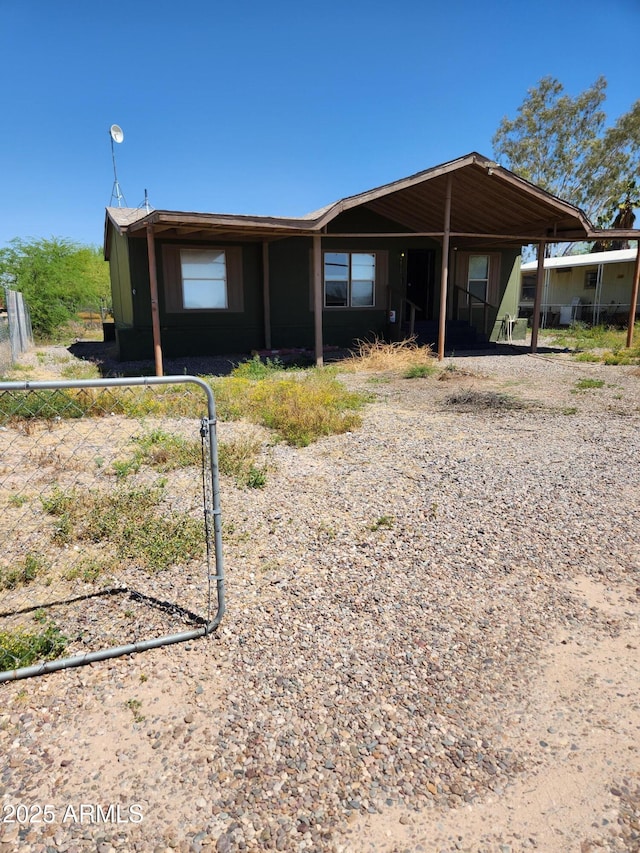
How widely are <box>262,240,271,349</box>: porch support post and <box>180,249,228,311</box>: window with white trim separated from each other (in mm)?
1034

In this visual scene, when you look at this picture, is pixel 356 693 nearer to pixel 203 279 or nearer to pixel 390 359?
pixel 390 359

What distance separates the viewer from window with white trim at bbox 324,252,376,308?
15586 millimetres

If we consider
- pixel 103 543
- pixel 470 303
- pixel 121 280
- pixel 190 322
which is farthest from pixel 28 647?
pixel 470 303

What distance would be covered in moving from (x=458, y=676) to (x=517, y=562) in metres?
1.28

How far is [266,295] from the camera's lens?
48.2 feet

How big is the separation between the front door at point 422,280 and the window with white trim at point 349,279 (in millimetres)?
1687

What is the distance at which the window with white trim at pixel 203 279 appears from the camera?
1370cm

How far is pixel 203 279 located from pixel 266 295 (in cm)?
168

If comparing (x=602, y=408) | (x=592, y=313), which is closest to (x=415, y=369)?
(x=602, y=408)

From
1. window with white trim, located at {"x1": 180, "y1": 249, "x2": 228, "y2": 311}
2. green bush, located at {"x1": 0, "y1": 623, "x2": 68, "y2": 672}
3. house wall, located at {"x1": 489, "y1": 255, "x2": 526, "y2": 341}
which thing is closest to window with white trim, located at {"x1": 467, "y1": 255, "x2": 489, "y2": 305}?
house wall, located at {"x1": 489, "y1": 255, "x2": 526, "y2": 341}

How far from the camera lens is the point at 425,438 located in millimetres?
6809

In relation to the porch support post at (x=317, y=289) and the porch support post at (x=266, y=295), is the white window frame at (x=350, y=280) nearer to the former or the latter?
the porch support post at (x=266, y=295)

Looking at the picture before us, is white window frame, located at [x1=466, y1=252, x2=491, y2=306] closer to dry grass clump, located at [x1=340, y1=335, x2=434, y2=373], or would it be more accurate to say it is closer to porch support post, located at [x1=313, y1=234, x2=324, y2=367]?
dry grass clump, located at [x1=340, y1=335, x2=434, y2=373]

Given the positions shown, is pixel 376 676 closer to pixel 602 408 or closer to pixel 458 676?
pixel 458 676
